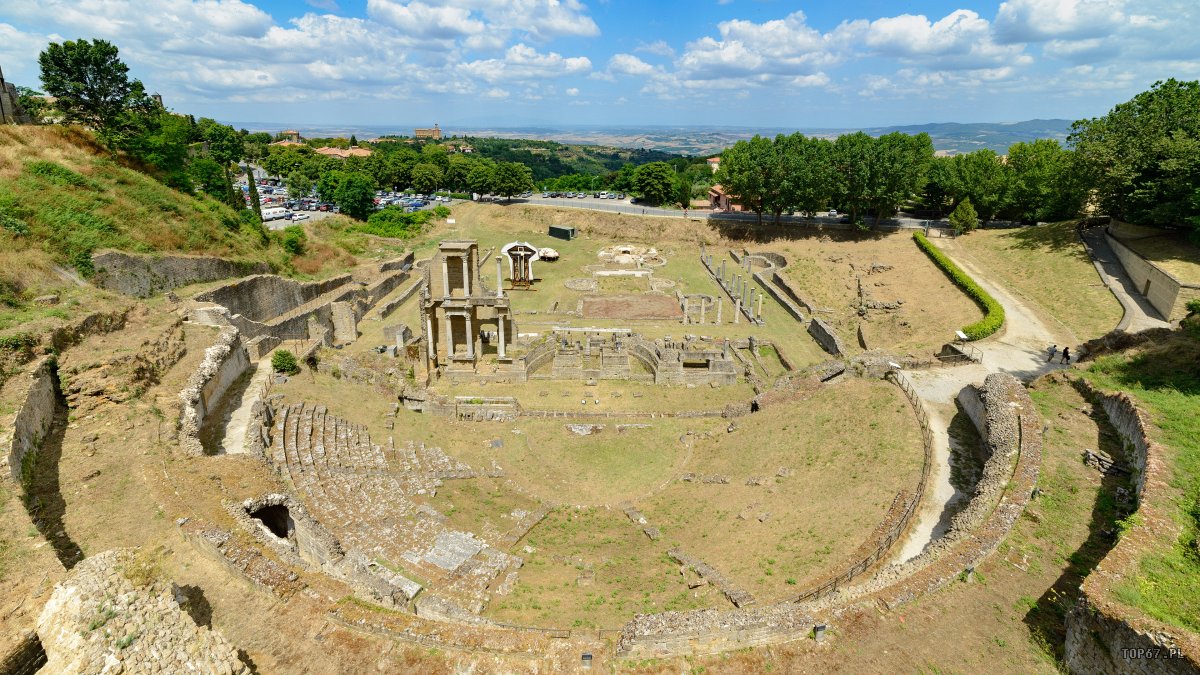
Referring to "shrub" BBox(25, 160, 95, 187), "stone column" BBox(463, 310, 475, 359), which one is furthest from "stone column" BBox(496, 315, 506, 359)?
"shrub" BBox(25, 160, 95, 187)

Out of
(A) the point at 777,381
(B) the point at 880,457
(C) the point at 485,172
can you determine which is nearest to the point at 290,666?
(B) the point at 880,457

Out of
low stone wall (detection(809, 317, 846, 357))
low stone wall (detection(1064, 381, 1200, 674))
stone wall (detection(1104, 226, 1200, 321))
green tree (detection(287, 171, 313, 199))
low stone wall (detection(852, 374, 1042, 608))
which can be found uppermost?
green tree (detection(287, 171, 313, 199))

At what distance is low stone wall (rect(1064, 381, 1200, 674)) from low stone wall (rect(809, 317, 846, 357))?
20.7 meters

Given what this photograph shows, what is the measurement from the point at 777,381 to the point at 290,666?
2491cm

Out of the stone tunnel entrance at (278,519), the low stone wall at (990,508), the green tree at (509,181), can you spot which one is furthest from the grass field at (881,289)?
the green tree at (509,181)

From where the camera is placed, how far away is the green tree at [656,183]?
84938 mm

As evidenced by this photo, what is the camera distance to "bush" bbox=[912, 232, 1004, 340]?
30938 mm

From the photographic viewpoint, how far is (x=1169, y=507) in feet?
43.5

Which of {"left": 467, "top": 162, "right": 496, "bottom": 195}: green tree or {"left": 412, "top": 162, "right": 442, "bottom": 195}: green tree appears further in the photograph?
{"left": 412, "top": 162, "right": 442, "bottom": 195}: green tree

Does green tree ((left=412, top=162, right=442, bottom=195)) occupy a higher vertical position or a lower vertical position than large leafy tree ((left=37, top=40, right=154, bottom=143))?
lower

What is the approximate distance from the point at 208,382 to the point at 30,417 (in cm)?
676

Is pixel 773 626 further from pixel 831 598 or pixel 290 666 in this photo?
pixel 290 666

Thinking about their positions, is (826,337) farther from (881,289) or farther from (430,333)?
(430,333)

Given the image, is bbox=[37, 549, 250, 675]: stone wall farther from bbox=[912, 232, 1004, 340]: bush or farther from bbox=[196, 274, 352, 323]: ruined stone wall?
bbox=[912, 232, 1004, 340]: bush
